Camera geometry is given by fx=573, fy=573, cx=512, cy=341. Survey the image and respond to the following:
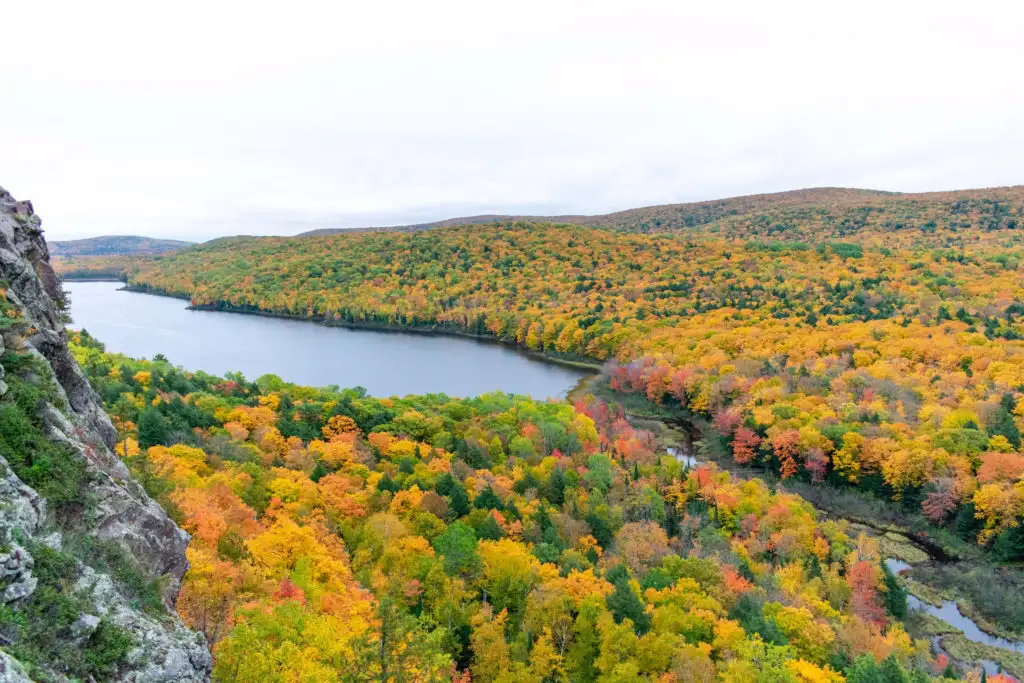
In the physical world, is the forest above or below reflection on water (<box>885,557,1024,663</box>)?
above

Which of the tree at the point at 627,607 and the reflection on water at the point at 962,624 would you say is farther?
the reflection on water at the point at 962,624

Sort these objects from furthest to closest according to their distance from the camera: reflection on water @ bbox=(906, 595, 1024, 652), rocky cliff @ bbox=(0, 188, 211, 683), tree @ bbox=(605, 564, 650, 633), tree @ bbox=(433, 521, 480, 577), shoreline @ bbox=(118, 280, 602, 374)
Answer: shoreline @ bbox=(118, 280, 602, 374) < reflection on water @ bbox=(906, 595, 1024, 652) < tree @ bbox=(433, 521, 480, 577) < tree @ bbox=(605, 564, 650, 633) < rocky cliff @ bbox=(0, 188, 211, 683)

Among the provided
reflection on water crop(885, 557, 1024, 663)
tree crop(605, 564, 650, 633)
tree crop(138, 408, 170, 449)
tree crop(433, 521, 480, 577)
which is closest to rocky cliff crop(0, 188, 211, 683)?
tree crop(433, 521, 480, 577)

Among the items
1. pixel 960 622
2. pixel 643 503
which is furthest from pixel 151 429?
pixel 960 622

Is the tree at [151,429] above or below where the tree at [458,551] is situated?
above

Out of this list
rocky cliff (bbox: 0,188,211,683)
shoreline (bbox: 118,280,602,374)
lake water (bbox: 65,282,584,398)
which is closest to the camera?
rocky cliff (bbox: 0,188,211,683)

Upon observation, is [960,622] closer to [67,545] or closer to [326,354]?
[67,545]

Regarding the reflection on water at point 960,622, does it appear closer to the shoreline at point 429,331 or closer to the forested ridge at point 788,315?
the forested ridge at point 788,315

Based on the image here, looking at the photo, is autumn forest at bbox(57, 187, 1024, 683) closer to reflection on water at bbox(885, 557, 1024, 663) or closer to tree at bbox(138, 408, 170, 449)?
tree at bbox(138, 408, 170, 449)

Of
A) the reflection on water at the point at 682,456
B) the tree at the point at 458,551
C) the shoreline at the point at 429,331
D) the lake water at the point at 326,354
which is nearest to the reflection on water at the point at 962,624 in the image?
the reflection on water at the point at 682,456
